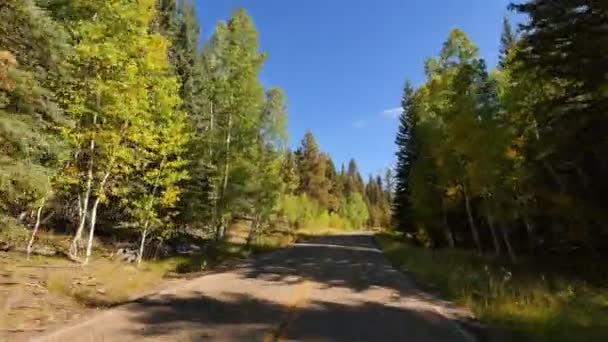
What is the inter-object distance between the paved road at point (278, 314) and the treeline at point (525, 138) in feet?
23.1

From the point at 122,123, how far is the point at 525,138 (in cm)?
1931

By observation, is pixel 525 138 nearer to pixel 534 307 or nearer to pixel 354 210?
pixel 534 307

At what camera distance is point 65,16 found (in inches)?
625

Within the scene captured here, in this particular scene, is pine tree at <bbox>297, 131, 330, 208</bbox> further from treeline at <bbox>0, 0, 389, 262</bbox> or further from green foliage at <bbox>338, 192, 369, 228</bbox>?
treeline at <bbox>0, 0, 389, 262</bbox>

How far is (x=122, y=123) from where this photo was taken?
55.2 feet

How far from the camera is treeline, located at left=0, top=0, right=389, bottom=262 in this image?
1037cm

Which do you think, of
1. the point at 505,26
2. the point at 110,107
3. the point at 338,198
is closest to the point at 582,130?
the point at 110,107

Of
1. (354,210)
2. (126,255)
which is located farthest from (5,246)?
(354,210)

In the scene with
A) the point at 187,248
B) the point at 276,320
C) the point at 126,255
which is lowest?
the point at 276,320

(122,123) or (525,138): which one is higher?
(525,138)

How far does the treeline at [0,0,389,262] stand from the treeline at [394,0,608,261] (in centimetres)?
1097

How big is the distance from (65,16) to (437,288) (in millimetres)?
14990

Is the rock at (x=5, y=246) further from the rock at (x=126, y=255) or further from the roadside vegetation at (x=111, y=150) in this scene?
the rock at (x=126, y=255)

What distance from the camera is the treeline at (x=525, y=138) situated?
1428cm
